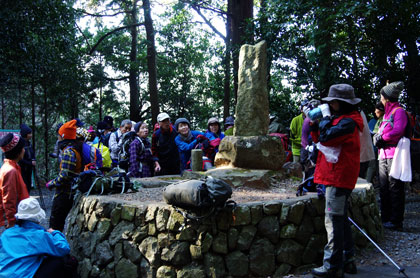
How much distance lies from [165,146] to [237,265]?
3.78m

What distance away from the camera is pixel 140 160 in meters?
6.97

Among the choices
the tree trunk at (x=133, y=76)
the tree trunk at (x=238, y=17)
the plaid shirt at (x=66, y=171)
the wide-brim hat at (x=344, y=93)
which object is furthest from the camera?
the tree trunk at (x=133, y=76)

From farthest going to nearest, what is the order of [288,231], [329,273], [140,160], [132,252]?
[140,160] < [132,252] < [288,231] < [329,273]

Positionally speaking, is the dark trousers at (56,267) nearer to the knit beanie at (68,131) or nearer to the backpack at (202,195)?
the backpack at (202,195)

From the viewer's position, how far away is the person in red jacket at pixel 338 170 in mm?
3533

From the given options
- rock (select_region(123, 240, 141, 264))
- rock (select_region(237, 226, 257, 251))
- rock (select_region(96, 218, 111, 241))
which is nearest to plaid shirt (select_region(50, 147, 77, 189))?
rock (select_region(96, 218, 111, 241))

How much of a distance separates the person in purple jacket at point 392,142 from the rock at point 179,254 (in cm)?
332

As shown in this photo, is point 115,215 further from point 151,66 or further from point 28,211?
point 151,66

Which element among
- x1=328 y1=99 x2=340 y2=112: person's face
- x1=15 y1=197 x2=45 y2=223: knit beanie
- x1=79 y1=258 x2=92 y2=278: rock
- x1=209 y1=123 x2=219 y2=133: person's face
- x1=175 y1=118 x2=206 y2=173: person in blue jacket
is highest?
x1=328 y1=99 x2=340 y2=112: person's face

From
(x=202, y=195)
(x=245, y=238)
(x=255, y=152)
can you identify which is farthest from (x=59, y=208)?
(x=255, y=152)

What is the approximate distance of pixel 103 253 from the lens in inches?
172

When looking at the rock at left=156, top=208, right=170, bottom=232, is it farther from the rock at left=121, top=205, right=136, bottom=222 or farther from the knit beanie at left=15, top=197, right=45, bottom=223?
the knit beanie at left=15, top=197, right=45, bottom=223

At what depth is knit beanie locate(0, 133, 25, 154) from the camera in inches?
174

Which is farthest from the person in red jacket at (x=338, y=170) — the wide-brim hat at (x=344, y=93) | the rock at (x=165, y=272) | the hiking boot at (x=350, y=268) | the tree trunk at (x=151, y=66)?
the tree trunk at (x=151, y=66)
